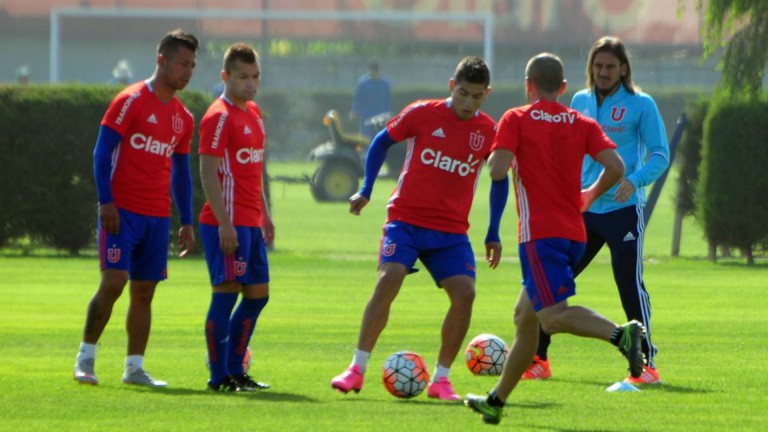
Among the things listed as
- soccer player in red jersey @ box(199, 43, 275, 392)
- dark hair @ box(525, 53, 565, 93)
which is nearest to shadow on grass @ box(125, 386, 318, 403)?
soccer player in red jersey @ box(199, 43, 275, 392)

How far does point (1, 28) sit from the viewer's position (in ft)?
163

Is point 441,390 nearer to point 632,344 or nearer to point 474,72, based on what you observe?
point 632,344

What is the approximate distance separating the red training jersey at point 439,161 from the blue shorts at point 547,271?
1.29 metres

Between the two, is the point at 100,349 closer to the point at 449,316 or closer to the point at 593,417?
the point at 449,316

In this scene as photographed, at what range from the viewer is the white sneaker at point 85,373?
10.1m

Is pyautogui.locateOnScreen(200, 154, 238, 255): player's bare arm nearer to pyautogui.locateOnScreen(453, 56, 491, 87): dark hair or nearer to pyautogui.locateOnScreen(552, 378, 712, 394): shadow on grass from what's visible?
pyautogui.locateOnScreen(453, 56, 491, 87): dark hair

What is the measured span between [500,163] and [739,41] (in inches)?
639

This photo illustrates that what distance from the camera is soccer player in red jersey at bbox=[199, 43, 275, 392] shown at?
984 cm

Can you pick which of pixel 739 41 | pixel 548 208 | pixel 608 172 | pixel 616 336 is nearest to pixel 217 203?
pixel 548 208

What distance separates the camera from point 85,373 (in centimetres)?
1012

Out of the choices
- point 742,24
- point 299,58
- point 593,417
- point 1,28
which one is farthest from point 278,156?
point 593,417

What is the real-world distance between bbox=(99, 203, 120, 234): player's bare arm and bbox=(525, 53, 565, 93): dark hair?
2757mm

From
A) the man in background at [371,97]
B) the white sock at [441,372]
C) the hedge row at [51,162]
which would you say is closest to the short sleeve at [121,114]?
the white sock at [441,372]

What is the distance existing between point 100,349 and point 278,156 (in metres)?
46.3
